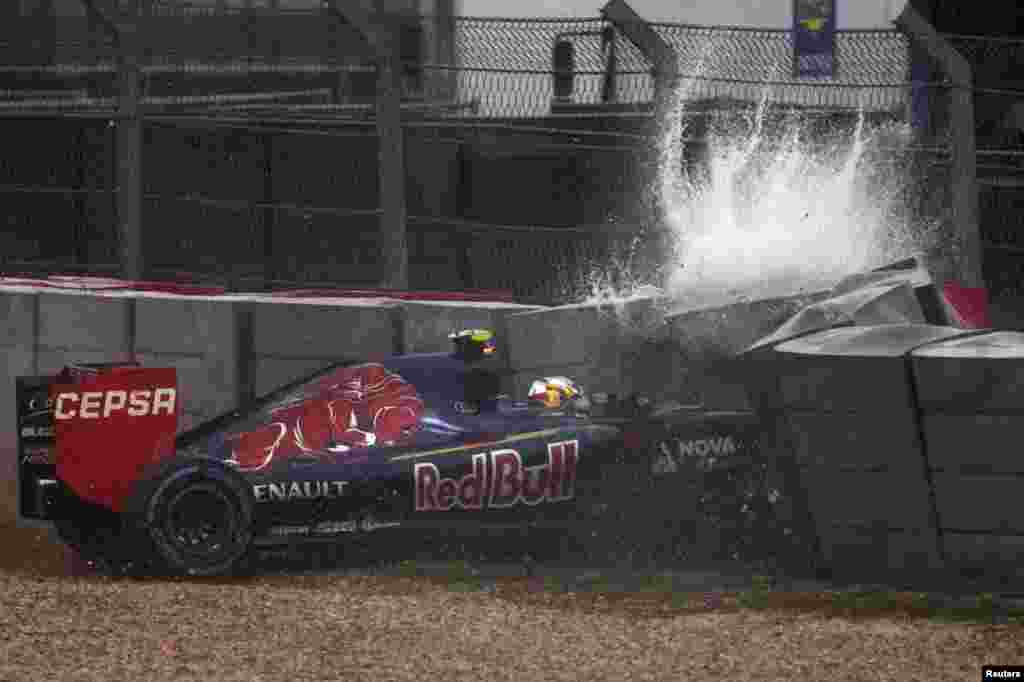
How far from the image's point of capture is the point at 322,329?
10.8 metres

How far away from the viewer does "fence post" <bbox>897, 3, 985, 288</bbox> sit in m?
12.1

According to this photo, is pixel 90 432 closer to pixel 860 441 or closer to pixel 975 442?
pixel 860 441

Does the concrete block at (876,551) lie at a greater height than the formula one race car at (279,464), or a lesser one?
lesser

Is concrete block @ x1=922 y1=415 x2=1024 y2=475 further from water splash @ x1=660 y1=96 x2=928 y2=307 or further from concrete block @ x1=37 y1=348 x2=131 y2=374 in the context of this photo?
concrete block @ x1=37 y1=348 x2=131 y2=374

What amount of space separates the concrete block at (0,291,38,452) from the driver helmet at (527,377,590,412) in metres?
Answer: 3.59

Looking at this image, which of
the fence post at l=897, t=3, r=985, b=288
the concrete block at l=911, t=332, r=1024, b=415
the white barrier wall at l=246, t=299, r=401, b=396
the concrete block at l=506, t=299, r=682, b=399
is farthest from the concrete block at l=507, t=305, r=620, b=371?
the fence post at l=897, t=3, r=985, b=288

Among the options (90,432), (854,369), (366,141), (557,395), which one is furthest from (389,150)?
(854,369)

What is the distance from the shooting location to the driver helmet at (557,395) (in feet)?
31.3

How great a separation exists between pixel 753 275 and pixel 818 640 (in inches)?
170

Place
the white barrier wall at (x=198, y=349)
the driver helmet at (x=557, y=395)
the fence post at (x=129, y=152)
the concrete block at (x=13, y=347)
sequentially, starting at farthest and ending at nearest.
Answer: the fence post at (x=129, y=152) → the concrete block at (x=13, y=347) → the white barrier wall at (x=198, y=349) → the driver helmet at (x=557, y=395)

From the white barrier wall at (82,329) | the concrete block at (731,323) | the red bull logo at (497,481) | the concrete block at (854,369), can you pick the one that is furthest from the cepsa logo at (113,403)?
the concrete block at (854,369)

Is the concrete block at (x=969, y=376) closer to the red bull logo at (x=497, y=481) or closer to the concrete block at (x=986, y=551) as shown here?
the concrete block at (x=986, y=551)

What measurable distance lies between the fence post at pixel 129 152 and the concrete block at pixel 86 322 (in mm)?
1931

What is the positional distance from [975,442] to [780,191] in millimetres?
4965
